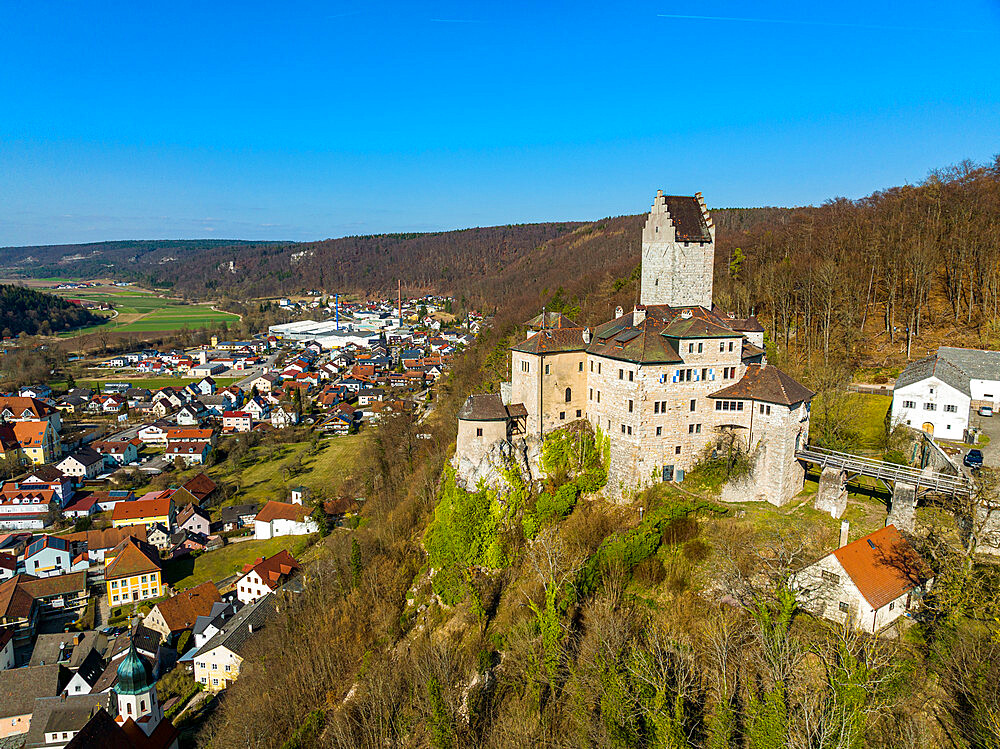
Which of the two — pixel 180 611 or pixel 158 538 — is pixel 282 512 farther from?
pixel 180 611

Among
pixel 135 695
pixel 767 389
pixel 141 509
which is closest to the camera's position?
pixel 767 389

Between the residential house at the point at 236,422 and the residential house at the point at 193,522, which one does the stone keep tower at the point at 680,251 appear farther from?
the residential house at the point at 236,422

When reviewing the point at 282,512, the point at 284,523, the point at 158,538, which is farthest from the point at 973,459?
the point at 158,538

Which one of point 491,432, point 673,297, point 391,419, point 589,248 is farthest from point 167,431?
point 589,248

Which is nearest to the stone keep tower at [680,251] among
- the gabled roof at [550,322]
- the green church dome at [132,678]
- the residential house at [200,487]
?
the gabled roof at [550,322]

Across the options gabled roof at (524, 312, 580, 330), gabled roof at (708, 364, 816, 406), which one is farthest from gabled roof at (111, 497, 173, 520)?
gabled roof at (708, 364, 816, 406)
